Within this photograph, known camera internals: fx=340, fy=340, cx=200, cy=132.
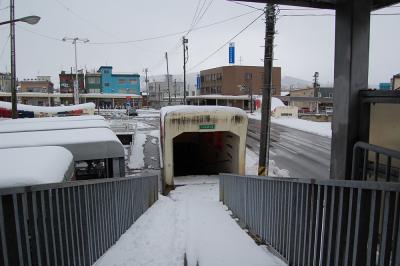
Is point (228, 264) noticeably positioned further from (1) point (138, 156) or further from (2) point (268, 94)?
(1) point (138, 156)

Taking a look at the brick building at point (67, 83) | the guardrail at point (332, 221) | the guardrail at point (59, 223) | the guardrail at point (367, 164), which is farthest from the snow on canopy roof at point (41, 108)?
the brick building at point (67, 83)

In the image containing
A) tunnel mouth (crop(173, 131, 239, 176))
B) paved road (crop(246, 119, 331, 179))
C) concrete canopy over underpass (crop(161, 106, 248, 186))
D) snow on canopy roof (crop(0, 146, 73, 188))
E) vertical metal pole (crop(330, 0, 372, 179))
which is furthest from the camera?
paved road (crop(246, 119, 331, 179))

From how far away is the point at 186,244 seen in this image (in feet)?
21.0

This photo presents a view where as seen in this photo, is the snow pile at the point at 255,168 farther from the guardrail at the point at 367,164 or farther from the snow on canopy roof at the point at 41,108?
the snow on canopy roof at the point at 41,108

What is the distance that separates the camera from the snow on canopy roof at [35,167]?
15.5ft

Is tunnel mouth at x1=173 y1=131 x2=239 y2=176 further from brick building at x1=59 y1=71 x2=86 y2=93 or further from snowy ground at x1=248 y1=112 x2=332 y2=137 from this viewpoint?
brick building at x1=59 y1=71 x2=86 y2=93

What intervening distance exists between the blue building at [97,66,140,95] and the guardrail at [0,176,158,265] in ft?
312

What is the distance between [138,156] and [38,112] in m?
16.5

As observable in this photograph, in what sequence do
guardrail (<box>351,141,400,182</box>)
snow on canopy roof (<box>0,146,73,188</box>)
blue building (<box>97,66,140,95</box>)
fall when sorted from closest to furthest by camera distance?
snow on canopy roof (<box>0,146,73,188</box>) → guardrail (<box>351,141,400,182</box>) → blue building (<box>97,66,140,95</box>)

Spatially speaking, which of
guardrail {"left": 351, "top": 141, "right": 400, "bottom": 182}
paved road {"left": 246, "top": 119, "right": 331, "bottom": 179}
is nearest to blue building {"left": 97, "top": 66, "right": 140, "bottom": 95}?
paved road {"left": 246, "top": 119, "right": 331, "bottom": 179}

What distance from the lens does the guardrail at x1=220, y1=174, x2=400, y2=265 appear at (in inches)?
106

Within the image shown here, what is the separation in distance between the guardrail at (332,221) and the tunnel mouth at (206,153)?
526 inches

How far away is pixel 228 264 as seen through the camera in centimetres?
517

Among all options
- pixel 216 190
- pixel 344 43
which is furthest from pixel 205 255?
pixel 216 190
